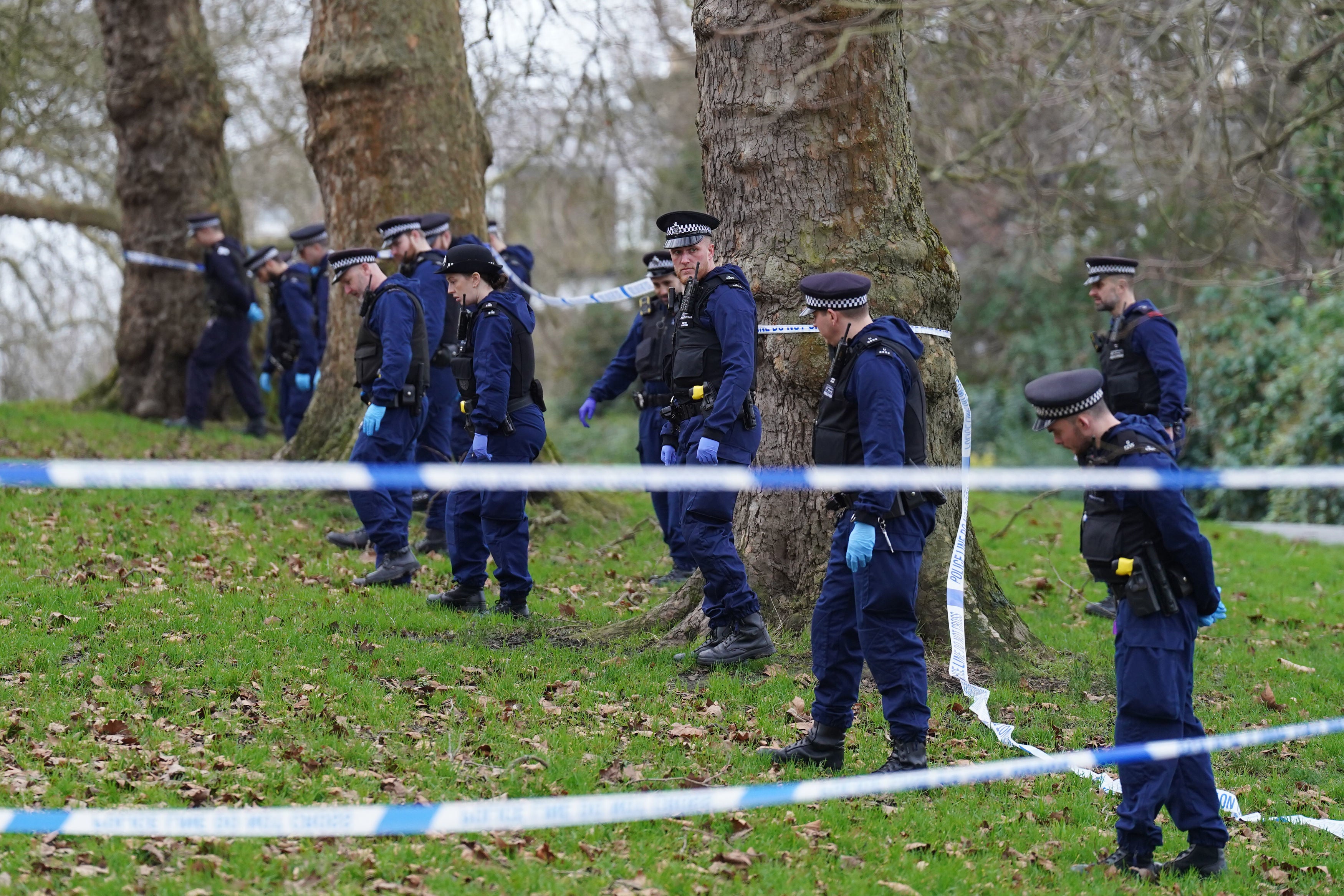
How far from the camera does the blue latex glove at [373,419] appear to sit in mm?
7812

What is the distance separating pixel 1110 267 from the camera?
840cm

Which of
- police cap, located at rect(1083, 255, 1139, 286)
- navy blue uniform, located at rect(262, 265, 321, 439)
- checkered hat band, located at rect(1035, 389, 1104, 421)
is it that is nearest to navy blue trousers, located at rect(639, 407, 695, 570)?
police cap, located at rect(1083, 255, 1139, 286)

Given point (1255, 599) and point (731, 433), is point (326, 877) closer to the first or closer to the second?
point (731, 433)

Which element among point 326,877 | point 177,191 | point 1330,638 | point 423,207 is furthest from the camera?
point 177,191

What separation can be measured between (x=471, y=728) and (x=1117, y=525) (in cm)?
290

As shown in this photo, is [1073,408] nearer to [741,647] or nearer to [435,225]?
[741,647]

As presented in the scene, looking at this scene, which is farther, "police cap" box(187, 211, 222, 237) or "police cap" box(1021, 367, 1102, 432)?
"police cap" box(187, 211, 222, 237)

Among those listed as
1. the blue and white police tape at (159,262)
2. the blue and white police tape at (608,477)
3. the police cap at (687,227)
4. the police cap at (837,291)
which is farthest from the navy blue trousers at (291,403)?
the police cap at (837,291)

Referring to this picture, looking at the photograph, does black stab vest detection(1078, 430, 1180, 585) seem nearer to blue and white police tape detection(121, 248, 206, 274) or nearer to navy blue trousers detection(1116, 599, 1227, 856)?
navy blue trousers detection(1116, 599, 1227, 856)

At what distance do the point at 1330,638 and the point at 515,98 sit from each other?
12.7 m

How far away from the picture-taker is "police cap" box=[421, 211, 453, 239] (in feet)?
31.9

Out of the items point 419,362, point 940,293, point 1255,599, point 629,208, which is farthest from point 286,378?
point 629,208

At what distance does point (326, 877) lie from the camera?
425cm

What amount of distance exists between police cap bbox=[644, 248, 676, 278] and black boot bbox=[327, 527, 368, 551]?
2802 millimetres
